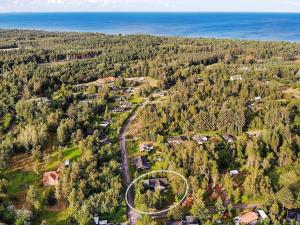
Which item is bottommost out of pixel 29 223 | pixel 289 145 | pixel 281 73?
pixel 29 223

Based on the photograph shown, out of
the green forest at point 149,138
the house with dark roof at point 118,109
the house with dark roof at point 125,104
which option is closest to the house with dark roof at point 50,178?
the green forest at point 149,138

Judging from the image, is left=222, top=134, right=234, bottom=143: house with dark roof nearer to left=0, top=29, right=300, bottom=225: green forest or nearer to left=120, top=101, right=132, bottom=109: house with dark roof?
left=0, top=29, right=300, bottom=225: green forest

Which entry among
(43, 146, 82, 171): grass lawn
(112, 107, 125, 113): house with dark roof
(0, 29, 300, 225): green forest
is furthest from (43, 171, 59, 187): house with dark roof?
(112, 107, 125, 113): house with dark roof

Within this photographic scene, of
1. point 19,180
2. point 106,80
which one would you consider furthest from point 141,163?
point 106,80

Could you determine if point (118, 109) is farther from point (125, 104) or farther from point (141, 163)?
point (141, 163)

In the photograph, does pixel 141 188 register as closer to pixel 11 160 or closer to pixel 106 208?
pixel 106 208

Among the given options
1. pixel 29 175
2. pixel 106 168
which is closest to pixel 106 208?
pixel 106 168
